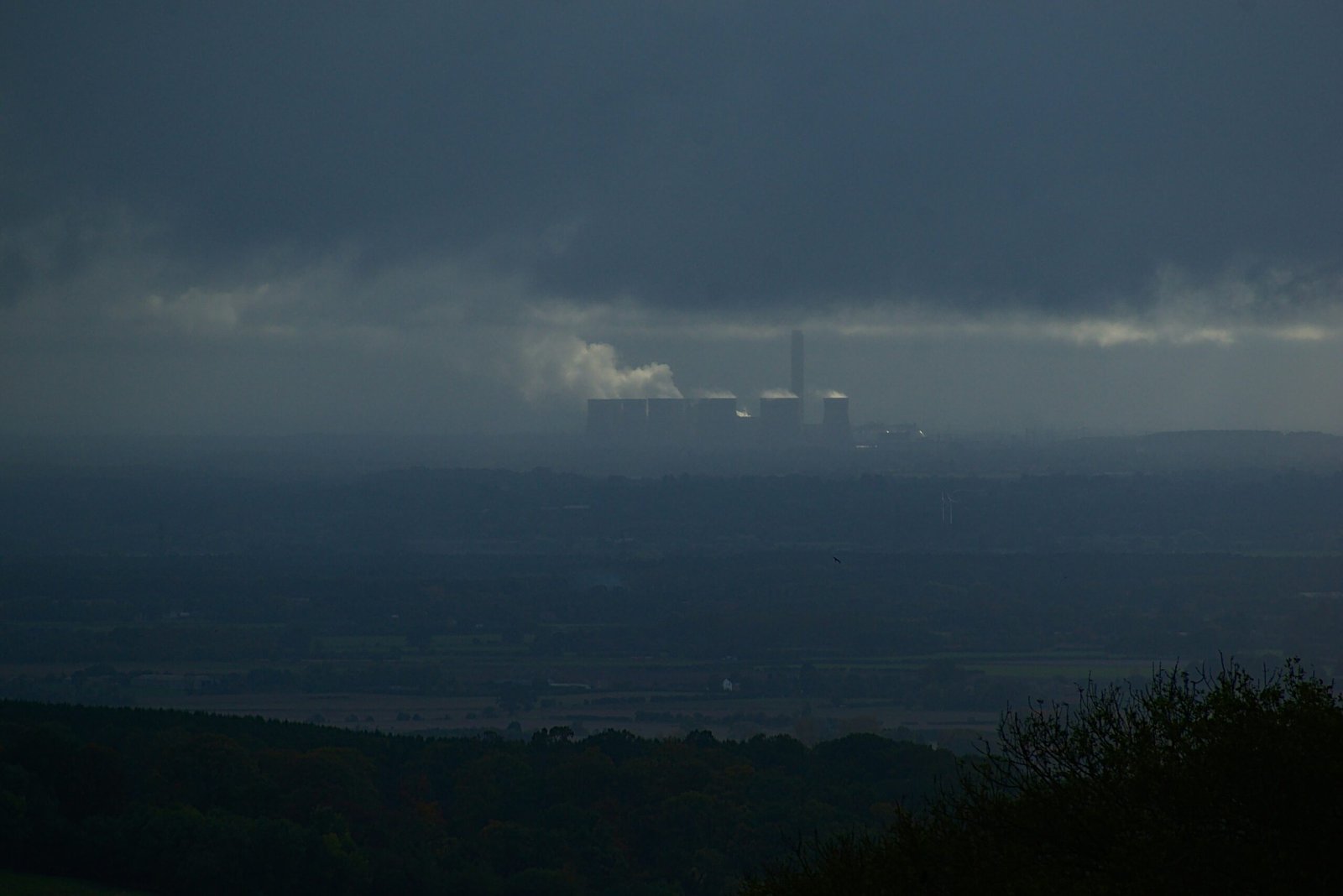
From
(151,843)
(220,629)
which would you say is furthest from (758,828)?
(220,629)

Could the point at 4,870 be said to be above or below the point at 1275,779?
below

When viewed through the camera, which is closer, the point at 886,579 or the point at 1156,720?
the point at 1156,720

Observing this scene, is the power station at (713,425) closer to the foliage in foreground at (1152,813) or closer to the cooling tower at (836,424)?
the cooling tower at (836,424)

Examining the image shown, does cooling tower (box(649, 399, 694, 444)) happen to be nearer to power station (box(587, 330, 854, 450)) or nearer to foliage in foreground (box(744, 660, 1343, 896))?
power station (box(587, 330, 854, 450))

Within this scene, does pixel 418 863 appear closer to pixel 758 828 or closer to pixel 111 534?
pixel 758 828

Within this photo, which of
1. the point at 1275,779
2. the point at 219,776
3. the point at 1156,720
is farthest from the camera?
the point at 219,776

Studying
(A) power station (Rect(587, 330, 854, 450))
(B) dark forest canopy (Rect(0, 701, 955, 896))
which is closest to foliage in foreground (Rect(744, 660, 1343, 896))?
(B) dark forest canopy (Rect(0, 701, 955, 896))
